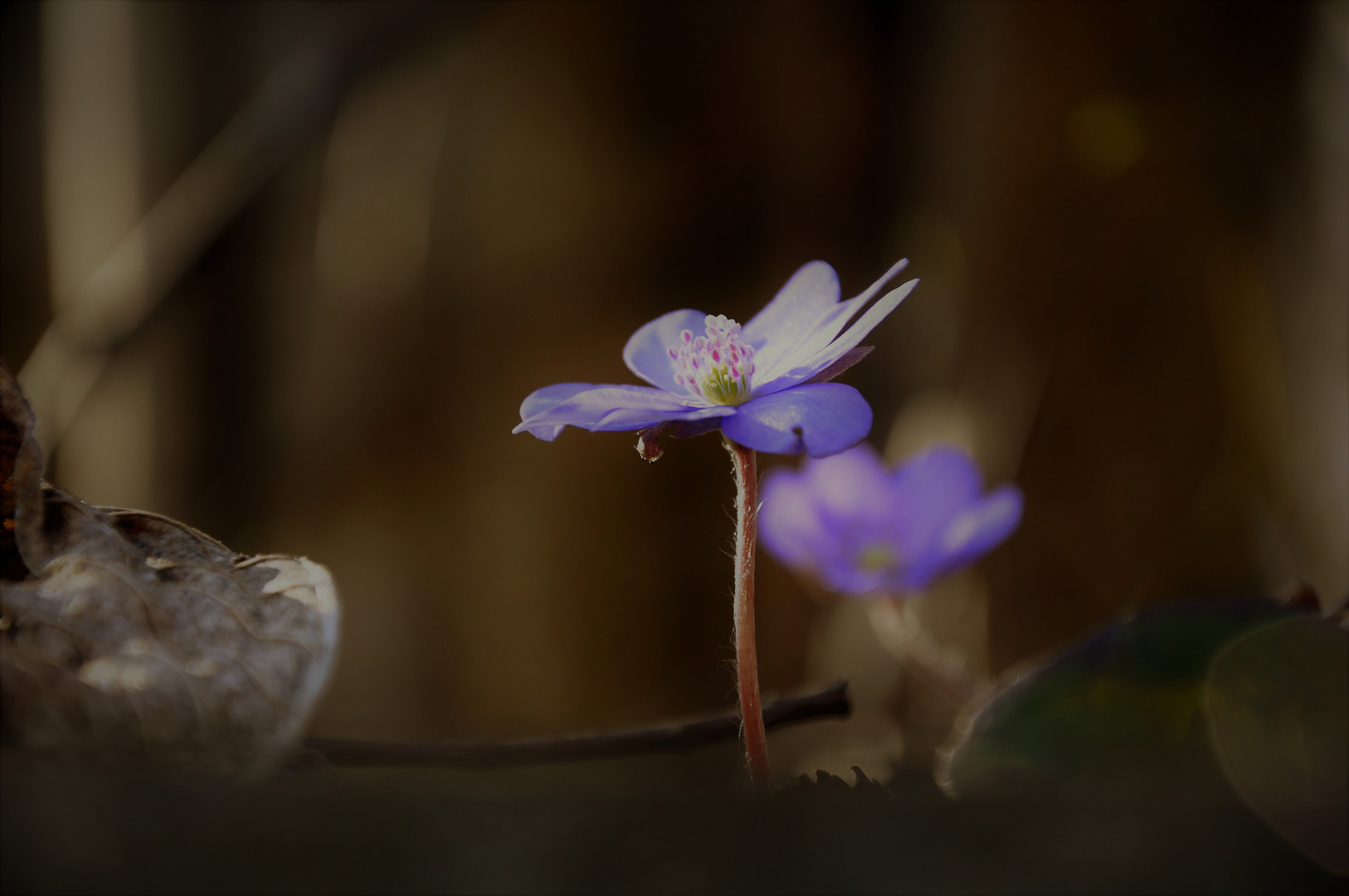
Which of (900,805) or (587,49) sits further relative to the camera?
(587,49)

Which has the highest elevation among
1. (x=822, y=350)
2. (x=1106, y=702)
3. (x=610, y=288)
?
(x=610, y=288)

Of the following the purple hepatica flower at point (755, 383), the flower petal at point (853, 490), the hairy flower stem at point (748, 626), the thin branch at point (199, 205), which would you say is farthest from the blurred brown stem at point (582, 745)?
the thin branch at point (199, 205)

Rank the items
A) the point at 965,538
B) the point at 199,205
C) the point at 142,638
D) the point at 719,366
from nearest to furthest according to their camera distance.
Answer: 1. the point at 142,638
2. the point at 719,366
3. the point at 965,538
4. the point at 199,205

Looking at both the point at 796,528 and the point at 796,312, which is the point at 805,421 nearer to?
the point at 796,312

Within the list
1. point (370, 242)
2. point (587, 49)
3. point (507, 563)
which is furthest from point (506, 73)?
point (507, 563)

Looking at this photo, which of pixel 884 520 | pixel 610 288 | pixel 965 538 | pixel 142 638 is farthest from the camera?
pixel 610 288

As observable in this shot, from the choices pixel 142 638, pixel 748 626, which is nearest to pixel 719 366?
pixel 748 626

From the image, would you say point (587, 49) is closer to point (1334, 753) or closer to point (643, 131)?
point (643, 131)
